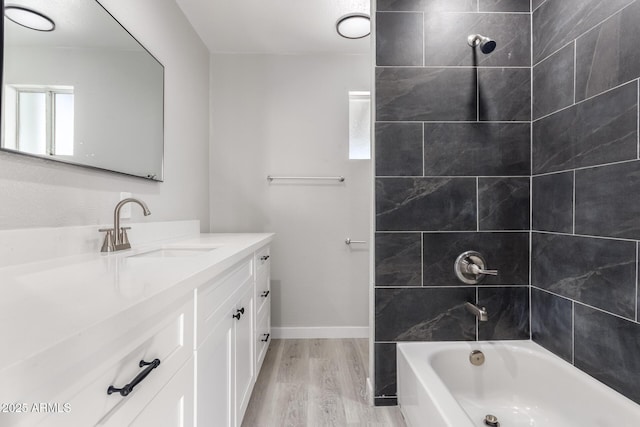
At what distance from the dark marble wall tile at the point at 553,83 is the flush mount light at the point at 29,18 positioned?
2074 mm

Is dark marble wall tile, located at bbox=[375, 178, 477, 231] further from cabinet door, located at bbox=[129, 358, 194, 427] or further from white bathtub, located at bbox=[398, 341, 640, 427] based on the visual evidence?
cabinet door, located at bbox=[129, 358, 194, 427]

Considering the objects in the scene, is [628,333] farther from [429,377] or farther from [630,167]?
[429,377]

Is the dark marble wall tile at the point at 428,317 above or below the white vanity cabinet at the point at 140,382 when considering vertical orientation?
below

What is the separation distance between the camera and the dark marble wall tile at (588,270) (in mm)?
1074

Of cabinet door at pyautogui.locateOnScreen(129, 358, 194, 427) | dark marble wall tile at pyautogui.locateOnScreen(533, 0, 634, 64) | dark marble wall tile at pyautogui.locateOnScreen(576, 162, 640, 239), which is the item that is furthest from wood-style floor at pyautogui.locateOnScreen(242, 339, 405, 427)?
dark marble wall tile at pyautogui.locateOnScreen(533, 0, 634, 64)

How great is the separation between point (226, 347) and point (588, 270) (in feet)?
5.05

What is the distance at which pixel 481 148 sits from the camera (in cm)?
158

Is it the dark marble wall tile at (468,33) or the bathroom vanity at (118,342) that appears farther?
the dark marble wall tile at (468,33)

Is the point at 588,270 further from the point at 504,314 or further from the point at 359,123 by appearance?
the point at 359,123

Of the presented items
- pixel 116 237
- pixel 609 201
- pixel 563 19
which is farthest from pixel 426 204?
pixel 116 237

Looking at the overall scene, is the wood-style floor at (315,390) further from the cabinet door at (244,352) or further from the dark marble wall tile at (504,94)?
the dark marble wall tile at (504,94)

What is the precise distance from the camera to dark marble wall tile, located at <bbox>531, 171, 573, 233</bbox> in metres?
1.33

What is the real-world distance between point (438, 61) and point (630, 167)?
37.7 inches

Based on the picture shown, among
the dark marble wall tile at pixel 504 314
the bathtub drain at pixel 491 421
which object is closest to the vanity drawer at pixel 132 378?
the bathtub drain at pixel 491 421
